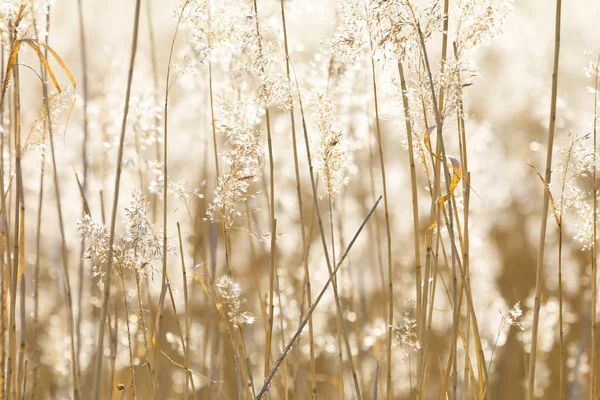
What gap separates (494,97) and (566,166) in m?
4.75

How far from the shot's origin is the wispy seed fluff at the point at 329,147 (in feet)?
4.44

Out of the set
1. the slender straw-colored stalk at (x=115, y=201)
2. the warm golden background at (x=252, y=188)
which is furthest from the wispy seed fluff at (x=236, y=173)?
the slender straw-colored stalk at (x=115, y=201)

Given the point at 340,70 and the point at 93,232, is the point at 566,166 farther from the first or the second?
the point at 93,232

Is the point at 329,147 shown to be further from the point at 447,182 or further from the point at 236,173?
the point at 447,182

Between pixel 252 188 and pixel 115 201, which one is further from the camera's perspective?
pixel 252 188

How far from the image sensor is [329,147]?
53.3 inches

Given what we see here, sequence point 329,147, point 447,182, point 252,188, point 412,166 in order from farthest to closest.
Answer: point 252,188 < point 329,147 < point 412,166 < point 447,182

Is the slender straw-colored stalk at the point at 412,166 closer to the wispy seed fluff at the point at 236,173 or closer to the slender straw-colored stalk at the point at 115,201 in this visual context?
the wispy seed fluff at the point at 236,173

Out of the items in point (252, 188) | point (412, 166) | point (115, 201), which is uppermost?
point (252, 188)

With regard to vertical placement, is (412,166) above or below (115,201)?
above

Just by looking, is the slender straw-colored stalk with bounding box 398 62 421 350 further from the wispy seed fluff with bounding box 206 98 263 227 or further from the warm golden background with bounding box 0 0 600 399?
the wispy seed fluff with bounding box 206 98 263 227

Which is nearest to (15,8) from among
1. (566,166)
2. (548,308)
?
(566,166)

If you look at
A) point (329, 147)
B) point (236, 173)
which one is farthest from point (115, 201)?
point (329, 147)

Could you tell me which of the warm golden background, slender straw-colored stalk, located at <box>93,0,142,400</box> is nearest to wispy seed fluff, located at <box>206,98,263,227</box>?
the warm golden background
